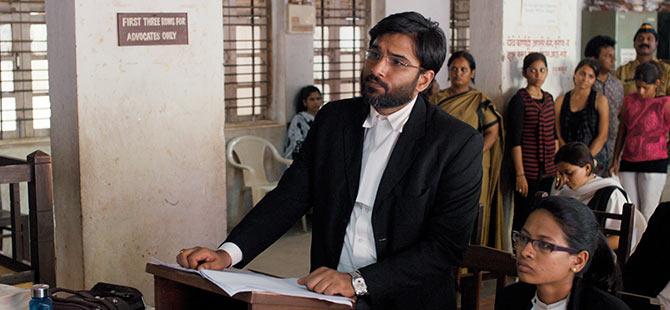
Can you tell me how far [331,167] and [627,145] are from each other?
4526 millimetres

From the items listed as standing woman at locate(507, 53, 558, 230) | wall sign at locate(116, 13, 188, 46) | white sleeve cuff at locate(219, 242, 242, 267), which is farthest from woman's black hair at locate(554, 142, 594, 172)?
white sleeve cuff at locate(219, 242, 242, 267)

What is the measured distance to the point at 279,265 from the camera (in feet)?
23.3

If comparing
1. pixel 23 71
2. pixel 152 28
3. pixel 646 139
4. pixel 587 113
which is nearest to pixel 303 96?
pixel 23 71

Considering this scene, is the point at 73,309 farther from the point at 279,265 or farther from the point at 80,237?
the point at 279,265

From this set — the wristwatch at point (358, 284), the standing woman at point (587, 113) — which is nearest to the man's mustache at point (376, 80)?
the wristwatch at point (358, 284)

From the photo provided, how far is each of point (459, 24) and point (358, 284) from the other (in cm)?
792

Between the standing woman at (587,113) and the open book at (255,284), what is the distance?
4318 mm

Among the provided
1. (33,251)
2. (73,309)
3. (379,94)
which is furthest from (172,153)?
(379,94)

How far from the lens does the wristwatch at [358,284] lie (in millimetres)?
2623

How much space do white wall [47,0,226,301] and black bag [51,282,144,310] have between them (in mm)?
1375

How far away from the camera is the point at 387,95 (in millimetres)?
2730

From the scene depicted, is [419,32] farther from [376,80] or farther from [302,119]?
[302,119]

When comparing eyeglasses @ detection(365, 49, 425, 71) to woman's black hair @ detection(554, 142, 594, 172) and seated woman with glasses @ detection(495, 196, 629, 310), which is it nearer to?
seated woman with glasses @ detection(495, 196, 629, 310)

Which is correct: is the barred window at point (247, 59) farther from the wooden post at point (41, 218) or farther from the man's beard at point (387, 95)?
the man's beard at point (387, 95)
